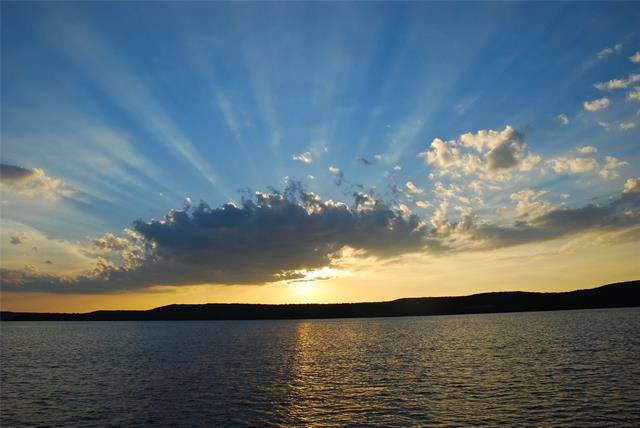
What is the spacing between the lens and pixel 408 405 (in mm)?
43719

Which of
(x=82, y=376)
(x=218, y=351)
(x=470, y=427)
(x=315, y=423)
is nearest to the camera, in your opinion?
(x=470, y=427)

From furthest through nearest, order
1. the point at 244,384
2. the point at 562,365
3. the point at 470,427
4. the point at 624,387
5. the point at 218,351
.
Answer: the point at 218,351, the point at 562,365, the point at 244,384, the point at 624,387, the point at 470,427

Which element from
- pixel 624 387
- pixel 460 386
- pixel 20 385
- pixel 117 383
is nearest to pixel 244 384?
pixel 117 383

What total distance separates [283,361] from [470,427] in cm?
5470

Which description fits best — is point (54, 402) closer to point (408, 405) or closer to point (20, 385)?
point (20, 385)

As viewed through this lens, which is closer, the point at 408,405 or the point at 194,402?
the point at 408,405

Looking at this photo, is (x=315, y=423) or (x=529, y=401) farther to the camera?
(x=529, y=401)

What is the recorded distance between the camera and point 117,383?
6269 centimetres

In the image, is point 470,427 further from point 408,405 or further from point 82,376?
point 82,376

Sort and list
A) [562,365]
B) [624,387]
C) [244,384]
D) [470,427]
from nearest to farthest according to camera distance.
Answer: [470,427]
[624,387]
[244,384]
[562,365]

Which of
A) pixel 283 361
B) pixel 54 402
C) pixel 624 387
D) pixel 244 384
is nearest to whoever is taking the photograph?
pixel 624 387

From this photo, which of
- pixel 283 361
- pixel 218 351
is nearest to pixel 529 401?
pixel 283 361

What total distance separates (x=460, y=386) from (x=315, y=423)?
21.8 metres

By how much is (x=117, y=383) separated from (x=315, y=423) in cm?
3866
